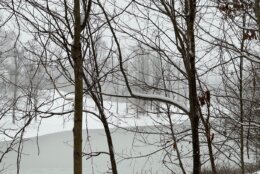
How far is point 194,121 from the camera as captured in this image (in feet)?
8.52

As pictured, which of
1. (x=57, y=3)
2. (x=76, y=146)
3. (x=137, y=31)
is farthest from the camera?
(x=137, y=31)

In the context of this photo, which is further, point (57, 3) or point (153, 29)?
point (153, 29)

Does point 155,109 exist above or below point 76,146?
above

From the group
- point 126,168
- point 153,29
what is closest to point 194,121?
point 153,29

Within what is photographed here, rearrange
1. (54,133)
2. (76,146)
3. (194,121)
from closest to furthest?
(76,146) < (194,121) < (54,133)

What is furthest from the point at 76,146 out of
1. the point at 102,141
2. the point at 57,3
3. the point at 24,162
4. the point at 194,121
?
the point at 102,141

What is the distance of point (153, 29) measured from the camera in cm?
436

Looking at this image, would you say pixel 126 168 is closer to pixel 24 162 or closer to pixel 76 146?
pixel 24 162

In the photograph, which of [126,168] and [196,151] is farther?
[126,168]

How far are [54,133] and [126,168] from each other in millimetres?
22475

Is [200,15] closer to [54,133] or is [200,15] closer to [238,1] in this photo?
[238,1]

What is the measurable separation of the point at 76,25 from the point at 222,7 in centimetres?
227

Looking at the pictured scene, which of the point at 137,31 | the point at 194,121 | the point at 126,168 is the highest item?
the point at 137,31

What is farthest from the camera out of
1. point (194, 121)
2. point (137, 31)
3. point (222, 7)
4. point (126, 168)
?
point (126, 168)
